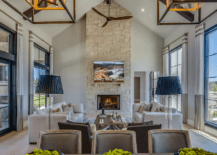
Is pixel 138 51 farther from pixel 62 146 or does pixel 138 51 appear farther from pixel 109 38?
pixel 62 146

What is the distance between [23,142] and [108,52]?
4.88 m

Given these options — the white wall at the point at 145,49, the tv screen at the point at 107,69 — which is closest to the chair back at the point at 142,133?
the tv screen at the point at 107,69

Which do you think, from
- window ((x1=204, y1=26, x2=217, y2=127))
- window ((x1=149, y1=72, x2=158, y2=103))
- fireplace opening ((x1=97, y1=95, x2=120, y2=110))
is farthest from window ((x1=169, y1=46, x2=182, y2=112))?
fireplace opening ((x1=97, y1=95, x2=120, y2=110))

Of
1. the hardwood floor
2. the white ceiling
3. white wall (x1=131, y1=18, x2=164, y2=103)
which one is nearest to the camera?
the hardwood floor

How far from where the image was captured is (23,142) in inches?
142

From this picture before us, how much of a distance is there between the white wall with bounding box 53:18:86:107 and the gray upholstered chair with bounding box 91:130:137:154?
611 centimetres

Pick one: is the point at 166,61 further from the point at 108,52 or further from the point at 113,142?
the point at 113,142

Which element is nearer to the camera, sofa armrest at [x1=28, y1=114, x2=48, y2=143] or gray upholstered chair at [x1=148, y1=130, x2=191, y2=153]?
gray upholstered chair at [x1=148, y1=130, x2=191, y2=153]

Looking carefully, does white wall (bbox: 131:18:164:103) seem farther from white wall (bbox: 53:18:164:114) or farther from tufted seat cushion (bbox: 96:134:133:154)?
tufted seat cushion (bbox: 96:134:133:154)

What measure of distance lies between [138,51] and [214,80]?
12.7 feet

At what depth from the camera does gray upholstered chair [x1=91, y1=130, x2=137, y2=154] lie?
4.89ft

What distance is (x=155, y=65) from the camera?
7.60 meters

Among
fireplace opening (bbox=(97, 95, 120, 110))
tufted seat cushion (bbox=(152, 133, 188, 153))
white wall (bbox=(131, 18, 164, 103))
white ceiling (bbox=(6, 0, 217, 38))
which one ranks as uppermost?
white ceiling (bbox=(6, 0, 217, 38))

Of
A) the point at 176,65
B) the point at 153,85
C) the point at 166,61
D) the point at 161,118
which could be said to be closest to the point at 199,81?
the point at 161,118
